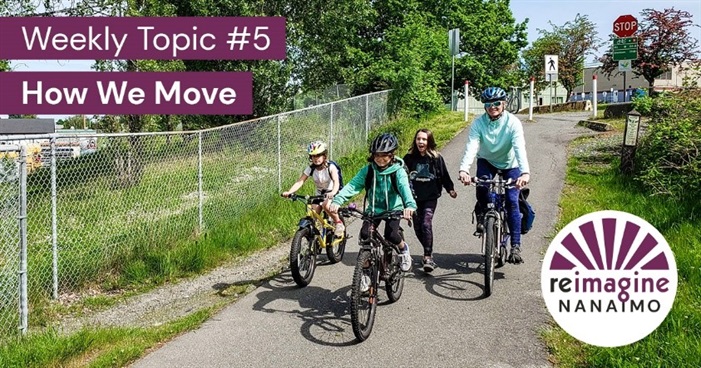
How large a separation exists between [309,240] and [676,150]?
231 inches

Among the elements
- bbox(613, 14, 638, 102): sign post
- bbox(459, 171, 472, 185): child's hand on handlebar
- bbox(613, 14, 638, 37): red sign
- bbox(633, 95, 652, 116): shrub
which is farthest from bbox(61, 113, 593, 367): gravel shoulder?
bbox(613, 14, 638, 37): red sign

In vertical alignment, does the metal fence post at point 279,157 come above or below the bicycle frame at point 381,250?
above

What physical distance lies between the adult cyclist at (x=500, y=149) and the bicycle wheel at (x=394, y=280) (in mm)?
1041

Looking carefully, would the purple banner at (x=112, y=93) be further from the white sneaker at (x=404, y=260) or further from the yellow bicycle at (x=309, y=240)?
the white sneaker at (x=404, y=260)

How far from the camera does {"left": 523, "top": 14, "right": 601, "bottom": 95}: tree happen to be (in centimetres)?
4481

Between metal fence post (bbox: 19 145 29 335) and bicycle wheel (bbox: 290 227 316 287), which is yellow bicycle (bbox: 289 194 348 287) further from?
metal fence post (bbox: 19 145 29 335)

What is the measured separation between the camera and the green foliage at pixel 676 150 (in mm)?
8797

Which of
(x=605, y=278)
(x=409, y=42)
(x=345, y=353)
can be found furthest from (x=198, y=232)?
(x=409, y=42)

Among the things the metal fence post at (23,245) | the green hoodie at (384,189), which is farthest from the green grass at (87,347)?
the green hoodie at (384,189)

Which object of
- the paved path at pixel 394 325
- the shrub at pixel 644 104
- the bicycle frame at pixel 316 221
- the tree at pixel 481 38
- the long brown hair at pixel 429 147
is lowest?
the paved path at pixel 394 325

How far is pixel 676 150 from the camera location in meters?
9.16

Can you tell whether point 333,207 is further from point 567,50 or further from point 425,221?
point 567,50

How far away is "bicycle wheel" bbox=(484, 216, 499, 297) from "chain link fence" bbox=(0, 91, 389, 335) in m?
4.32

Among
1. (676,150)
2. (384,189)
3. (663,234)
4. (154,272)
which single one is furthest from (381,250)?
(676,150)
